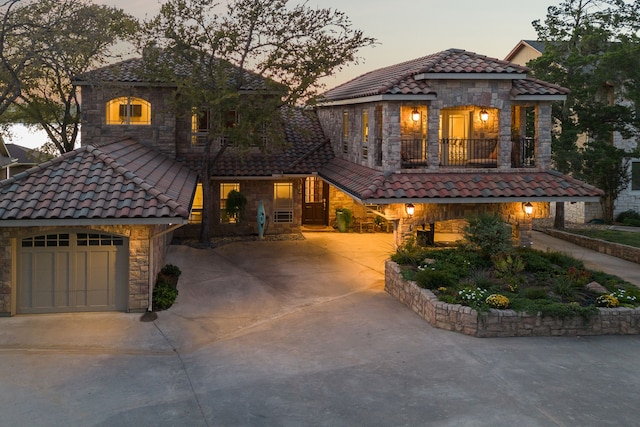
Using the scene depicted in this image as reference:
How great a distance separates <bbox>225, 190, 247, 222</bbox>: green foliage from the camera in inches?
922

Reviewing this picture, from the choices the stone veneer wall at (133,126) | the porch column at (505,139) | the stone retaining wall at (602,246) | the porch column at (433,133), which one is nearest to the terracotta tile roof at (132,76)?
the stone veneer wall at (133,126)

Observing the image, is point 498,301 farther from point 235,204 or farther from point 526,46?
point 526,46

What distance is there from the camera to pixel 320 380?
32.8 ft

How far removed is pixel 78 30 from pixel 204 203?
713 cm

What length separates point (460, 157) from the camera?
2012 centimetres

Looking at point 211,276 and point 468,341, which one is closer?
point 468,341

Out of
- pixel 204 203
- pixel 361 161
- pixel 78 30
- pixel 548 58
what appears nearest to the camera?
pixel 78 30

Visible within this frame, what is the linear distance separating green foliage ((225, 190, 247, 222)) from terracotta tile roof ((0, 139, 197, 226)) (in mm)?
7450

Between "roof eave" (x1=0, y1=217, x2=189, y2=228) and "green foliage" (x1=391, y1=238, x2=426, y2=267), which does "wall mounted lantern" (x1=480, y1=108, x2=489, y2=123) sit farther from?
"roof eave" (x1=0, y1=217, x2=189, y2=228)

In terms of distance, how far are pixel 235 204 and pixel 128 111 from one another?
5264mm

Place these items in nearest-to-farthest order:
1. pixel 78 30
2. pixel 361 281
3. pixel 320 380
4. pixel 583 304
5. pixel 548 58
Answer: pixel 320 380 < pixel 583 304 < pixel 361 281 < pixel 78 30 < pixel 548 58

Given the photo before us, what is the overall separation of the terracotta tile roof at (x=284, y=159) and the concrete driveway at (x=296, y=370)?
8.62 meters

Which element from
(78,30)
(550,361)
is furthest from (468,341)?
(78,30)

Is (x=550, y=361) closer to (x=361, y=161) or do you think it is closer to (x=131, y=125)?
(x=361, y=161)
